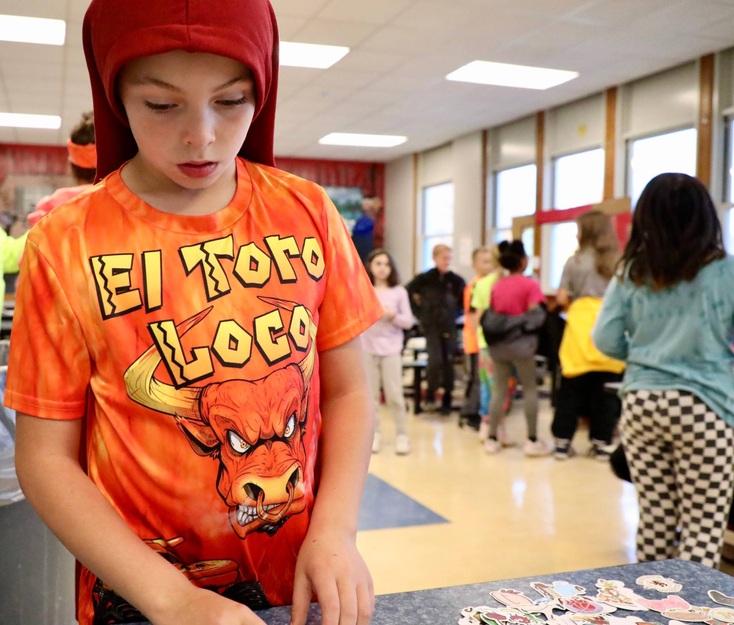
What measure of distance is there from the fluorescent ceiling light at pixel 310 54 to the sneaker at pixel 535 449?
12.1 feet

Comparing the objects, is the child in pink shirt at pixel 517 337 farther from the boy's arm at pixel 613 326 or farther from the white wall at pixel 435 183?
the white wall at pixel 435 183

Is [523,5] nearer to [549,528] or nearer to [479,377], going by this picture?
[479,377]

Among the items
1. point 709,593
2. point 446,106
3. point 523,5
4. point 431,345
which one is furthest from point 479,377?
point 709,593

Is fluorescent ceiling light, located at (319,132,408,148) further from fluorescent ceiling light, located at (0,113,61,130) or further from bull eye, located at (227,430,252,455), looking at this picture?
bull eye, located at (227,430,252,455)

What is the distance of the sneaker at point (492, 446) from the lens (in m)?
5.19

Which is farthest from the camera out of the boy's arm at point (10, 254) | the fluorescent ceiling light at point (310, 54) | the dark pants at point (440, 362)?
the dark pants at point (440, 362)

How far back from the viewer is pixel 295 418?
75 centimetres

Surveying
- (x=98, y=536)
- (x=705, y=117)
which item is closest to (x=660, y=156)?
(x=705, y=117)

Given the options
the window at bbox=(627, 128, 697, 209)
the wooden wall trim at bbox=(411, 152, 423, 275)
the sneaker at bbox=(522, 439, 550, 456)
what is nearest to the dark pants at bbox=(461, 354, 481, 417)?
the sneaker at bbox=(522, 439, 550, 456)

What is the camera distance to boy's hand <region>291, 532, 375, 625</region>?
2.16 feet

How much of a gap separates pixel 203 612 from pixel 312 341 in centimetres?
28

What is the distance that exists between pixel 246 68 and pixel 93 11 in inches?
5.9

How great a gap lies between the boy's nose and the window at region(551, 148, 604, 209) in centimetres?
789

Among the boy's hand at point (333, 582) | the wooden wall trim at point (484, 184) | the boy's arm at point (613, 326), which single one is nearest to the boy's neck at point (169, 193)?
the boy's hand at point (333, 582)
